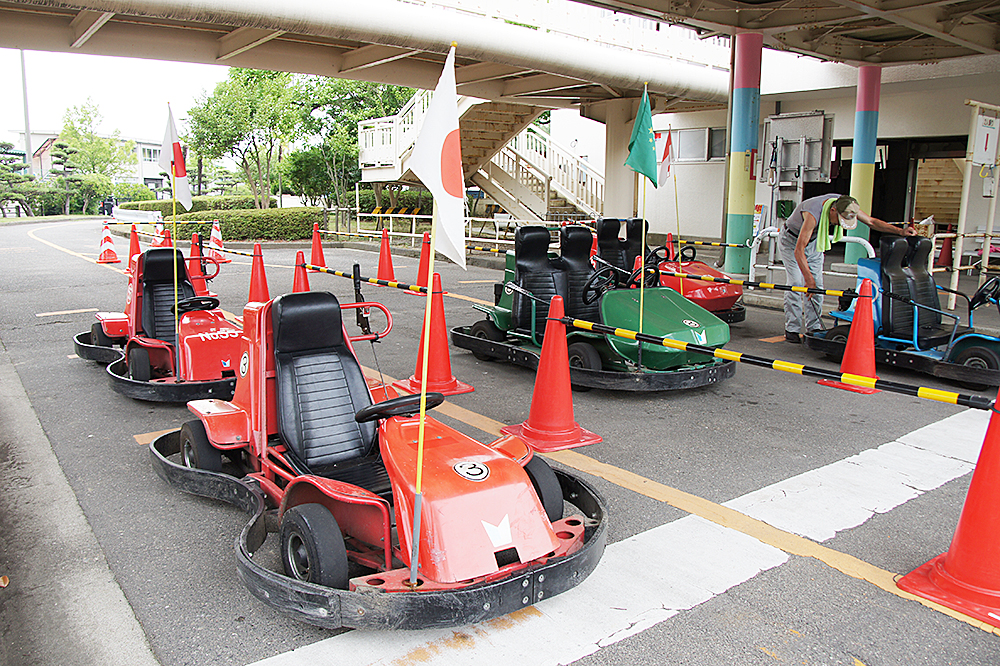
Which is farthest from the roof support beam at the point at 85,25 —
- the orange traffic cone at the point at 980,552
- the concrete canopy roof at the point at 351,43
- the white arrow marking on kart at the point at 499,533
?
the orange traffic cone at the point at 980,552

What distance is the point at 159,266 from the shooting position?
23.5 feet

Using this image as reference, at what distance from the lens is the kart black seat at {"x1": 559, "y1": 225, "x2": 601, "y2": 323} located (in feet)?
26.5

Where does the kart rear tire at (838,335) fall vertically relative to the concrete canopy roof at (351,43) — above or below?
below

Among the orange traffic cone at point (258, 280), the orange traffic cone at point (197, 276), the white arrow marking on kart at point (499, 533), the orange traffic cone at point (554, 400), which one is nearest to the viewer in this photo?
the white arrow marking on kart at point (499, 533)

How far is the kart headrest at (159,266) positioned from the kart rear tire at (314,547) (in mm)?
4499

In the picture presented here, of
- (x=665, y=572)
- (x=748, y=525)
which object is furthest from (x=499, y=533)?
(x=748, y=525)

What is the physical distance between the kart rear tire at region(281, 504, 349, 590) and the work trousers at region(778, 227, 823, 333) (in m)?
7.41

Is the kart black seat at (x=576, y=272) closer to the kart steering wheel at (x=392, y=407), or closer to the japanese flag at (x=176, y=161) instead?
the japanese flag at (x=176, y=161)

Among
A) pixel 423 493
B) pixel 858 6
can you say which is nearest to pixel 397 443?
pixel 423 493

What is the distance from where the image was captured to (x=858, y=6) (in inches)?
444

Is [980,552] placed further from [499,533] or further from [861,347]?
[861,347]

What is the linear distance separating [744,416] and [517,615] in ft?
12.1

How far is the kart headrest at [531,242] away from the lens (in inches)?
306

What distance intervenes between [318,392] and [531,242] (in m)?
3.99
